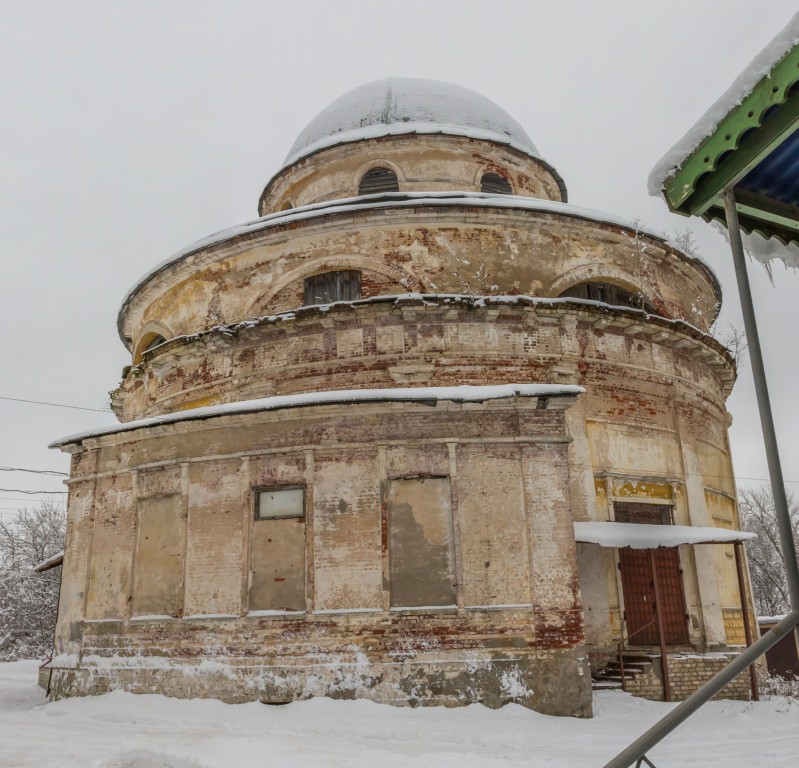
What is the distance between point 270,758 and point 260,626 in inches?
157

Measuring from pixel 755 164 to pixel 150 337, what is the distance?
54.6ft

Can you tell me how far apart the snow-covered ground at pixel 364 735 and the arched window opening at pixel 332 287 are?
7.72 meters

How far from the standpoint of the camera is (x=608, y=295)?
16.5 metres

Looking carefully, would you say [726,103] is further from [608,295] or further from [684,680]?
[608,295]

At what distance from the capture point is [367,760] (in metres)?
7.92

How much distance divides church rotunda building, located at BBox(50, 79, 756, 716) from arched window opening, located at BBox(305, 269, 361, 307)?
0.06m

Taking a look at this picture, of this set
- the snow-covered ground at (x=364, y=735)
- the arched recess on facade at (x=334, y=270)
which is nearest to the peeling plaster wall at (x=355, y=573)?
the snow-covered ground at (x=364, y=735)

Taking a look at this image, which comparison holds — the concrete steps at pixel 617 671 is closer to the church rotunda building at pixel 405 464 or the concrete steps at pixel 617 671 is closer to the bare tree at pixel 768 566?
the church rotunda building at pixel 405 464

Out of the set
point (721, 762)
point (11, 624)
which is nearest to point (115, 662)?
point (721, 762)

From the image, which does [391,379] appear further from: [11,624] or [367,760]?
[11,624]

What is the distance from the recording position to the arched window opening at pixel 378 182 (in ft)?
65.7

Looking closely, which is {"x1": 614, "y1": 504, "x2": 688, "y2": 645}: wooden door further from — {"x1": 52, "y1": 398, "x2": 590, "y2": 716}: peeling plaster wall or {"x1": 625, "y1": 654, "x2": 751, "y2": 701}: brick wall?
{"x1": 52, "y1": 398, "x2": 590, "y2": 716}: peeling plaster wall

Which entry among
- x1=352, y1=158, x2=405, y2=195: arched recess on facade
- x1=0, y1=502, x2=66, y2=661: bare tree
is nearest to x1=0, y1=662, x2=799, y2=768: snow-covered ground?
x1=352, y1=158, x2=405, y2=195: arched recess on facade

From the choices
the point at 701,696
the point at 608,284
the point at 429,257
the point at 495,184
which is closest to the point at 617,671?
the point at 608,284
